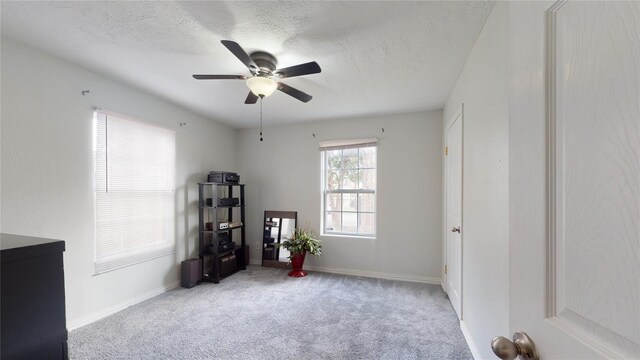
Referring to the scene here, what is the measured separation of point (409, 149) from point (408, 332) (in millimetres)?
2256

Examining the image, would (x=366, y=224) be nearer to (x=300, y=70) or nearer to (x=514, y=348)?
(x=300, y=70)

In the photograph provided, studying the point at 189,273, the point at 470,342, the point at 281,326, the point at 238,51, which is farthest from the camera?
the point at 189,273

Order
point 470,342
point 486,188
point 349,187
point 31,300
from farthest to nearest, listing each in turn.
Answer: point 349,187 < point 470,342 < point 486,188 < point 31,300

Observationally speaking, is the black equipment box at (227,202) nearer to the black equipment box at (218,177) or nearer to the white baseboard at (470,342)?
the black equipment box at (218,177)

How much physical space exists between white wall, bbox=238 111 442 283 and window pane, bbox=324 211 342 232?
0.17m

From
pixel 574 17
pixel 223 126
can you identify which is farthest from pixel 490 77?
pixel 223 126

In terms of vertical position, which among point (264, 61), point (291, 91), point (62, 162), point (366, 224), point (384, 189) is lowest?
point (366, 224)

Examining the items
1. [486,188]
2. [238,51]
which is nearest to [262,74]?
[238,51]

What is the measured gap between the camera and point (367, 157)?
12.9 ft

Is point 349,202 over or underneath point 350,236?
over

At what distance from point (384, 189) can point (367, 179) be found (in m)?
0.31

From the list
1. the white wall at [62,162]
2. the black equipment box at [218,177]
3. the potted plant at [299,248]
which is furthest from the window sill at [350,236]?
the white wall at [62,162]

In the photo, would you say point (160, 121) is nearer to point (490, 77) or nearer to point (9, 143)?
point (9, 143)

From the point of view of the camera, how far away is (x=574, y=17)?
48cm
